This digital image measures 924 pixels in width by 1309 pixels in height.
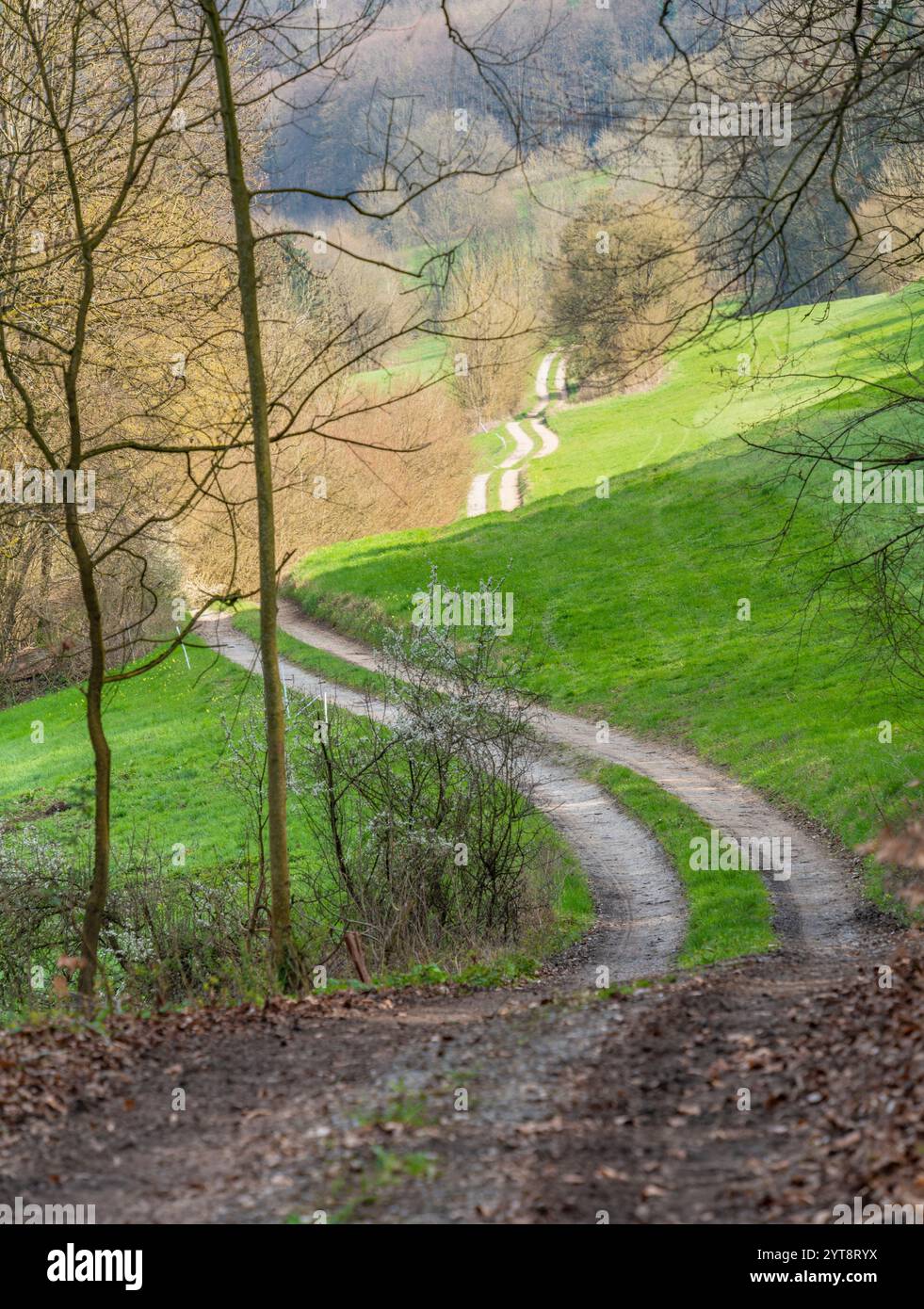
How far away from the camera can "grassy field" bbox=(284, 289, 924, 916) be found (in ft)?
61.0

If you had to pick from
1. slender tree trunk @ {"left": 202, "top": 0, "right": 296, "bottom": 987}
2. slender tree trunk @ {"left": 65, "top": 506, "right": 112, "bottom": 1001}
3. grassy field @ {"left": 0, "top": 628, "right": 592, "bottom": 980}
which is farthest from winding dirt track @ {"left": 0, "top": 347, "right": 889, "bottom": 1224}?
grassy field @ {"left": 0, "top": 628, "right": 592, "bottom": 980}

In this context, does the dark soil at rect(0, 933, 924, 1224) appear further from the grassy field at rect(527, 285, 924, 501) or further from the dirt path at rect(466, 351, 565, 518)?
the dirt path at rect(466, 351, 565, 518)

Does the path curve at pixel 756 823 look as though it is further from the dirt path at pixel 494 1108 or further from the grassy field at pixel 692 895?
the dirt path at pixel 494 1108

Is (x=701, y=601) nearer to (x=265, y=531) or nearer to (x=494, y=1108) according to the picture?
(x=265, y=531)

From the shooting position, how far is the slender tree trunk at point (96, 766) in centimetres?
947

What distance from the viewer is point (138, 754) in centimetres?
2875

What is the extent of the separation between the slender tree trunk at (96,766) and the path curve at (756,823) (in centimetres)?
657

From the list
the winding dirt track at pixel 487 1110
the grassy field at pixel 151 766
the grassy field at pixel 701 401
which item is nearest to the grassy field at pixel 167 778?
the grassy field at pixel 151 766

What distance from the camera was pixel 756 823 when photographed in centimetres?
1695

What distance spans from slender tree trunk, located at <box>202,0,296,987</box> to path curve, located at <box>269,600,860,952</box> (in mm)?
5300

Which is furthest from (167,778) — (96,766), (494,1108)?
(494,1108)

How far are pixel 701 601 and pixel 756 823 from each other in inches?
545
